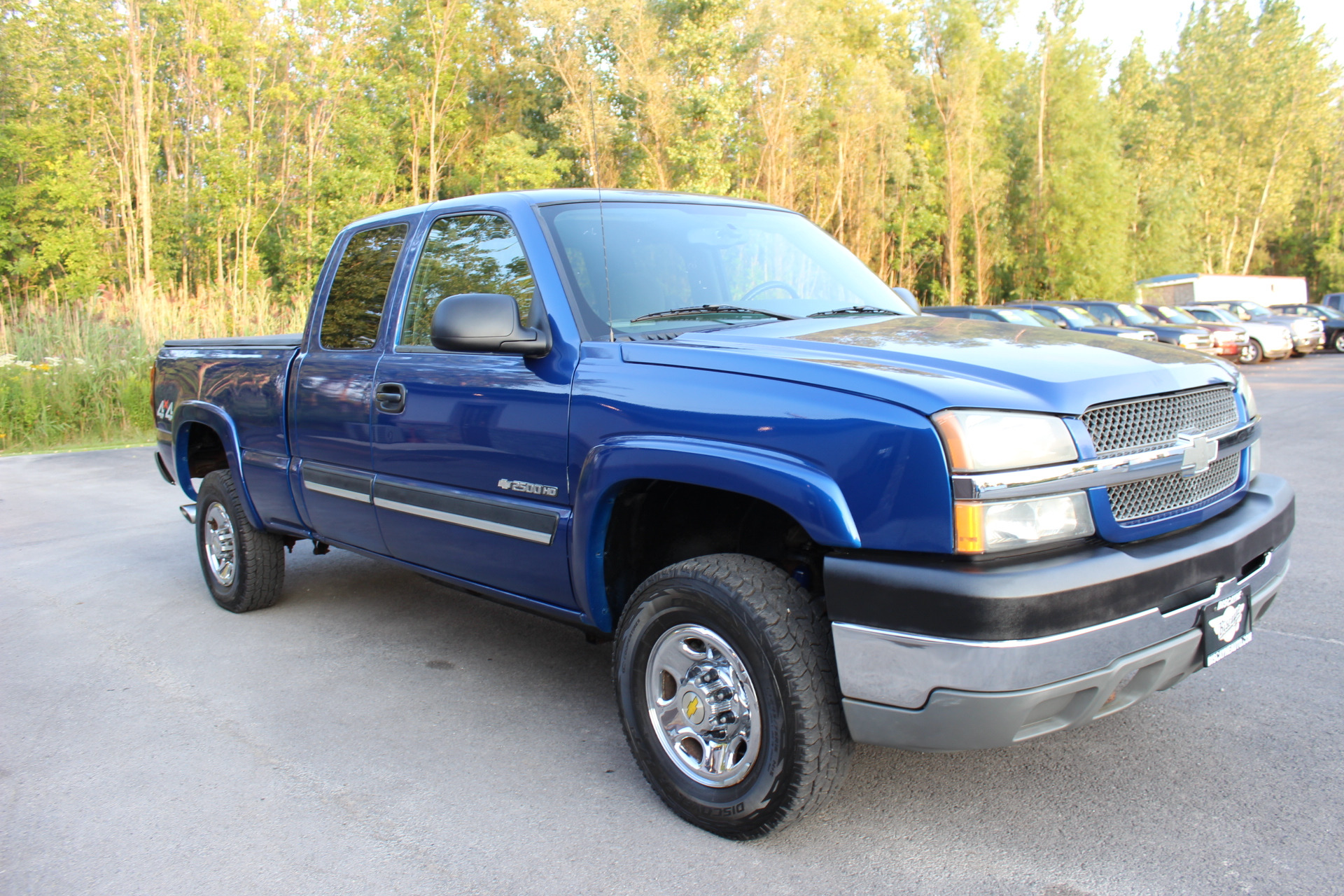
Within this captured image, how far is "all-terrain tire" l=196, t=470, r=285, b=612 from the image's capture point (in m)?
5.12

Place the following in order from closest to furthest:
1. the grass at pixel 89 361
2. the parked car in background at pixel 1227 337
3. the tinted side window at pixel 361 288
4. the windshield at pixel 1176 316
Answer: the tinted side window at pixel 361 288
the grass at pixel 89 361
the parked car in background at pixel 1227 337
the windshield at pixel 1176 316

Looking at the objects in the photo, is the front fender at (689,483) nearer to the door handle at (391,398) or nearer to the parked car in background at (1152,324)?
the door handle at (391,398)

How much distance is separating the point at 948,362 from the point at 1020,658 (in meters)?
0.82

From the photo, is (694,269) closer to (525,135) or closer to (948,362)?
(948,362)

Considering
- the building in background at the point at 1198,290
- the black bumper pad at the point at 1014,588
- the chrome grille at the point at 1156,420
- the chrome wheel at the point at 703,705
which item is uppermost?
the building in background at the point at 1198,290

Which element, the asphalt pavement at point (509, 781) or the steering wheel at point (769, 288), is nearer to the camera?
the asphalt pavement at point (509, 781)

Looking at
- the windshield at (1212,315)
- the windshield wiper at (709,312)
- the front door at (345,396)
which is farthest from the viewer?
the windshield at (1212,315)

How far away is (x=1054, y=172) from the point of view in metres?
39.5

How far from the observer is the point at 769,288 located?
3766 mm

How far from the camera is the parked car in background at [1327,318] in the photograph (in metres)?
31.3

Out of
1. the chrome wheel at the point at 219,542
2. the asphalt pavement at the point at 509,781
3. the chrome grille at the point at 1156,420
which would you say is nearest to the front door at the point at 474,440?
the asphalt pavement at the point at 509,781

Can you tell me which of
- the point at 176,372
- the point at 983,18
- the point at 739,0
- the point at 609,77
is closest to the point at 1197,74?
the point at 983,18

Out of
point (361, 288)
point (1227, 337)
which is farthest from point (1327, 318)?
point (361, 288)

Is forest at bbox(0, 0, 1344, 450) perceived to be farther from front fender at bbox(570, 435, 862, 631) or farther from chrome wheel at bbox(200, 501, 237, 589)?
front fender at bbox(570, 435, 862, 631)
